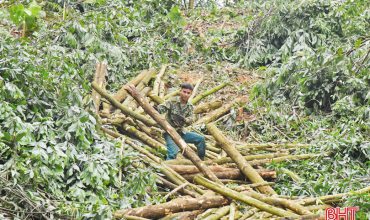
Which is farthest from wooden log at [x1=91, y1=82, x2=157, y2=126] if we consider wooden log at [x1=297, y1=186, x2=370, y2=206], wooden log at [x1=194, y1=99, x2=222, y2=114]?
wooden log at [x1=297, y1=186, x2=370, y2=206]

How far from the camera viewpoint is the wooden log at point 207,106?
910cm

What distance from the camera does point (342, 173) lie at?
600 cm

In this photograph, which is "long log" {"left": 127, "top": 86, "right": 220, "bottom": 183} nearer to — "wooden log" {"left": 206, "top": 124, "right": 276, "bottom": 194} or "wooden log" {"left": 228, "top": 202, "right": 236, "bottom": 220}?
"wooden log" {"left": 206, "top": 124, "right": 276, "bottom": 194}

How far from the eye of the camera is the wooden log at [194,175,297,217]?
4621 mm

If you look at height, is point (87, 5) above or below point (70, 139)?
above

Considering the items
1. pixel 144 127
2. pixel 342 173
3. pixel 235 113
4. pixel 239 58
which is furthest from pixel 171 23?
pixel 342 173

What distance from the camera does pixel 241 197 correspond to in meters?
4.89

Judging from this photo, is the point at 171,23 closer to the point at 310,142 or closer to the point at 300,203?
the point at 310,142

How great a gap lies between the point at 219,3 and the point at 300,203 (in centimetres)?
1222

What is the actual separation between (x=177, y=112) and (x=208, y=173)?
4.08 ft

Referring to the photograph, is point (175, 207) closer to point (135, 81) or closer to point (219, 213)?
point (219, 213)

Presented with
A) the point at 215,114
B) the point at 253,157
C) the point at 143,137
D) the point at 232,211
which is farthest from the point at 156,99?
the point at 232,211

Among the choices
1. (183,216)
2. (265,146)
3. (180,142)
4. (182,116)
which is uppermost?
(182,116)

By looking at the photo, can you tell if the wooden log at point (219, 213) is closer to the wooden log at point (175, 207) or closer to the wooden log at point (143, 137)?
the wooden log at point (175, 207)
